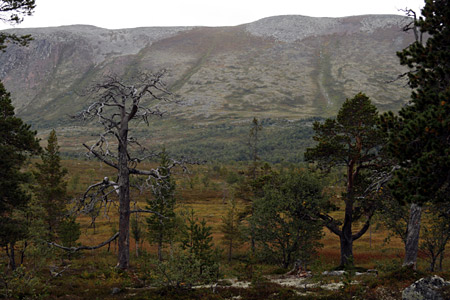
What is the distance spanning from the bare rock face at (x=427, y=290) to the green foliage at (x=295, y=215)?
546 inches

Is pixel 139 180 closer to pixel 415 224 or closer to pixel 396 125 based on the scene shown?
pixel 396 125

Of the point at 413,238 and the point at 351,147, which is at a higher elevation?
the point at 351,147

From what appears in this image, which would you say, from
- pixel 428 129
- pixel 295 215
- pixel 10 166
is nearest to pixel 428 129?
pixel 428 129

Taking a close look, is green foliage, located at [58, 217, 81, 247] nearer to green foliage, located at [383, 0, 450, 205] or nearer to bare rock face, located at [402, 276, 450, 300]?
bare rock face, located at [402, 276, 450, 300]

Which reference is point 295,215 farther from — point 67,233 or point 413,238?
point 67,233

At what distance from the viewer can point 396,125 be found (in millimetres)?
10188

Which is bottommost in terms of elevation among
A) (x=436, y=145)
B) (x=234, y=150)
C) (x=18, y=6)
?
(x=234, y=150)

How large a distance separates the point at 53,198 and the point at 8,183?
20.2 metres

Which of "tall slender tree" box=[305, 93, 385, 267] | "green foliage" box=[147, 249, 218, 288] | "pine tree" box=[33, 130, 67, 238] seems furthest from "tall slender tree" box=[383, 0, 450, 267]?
"pine tree" box=[33, 130, 67, 238]

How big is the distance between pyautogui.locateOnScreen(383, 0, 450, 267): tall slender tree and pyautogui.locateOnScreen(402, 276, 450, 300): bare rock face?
2.96 metres

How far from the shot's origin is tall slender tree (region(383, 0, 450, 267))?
8.16 m

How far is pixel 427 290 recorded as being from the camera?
988 centimetres

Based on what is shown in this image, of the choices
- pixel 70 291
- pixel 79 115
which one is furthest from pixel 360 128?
pixel 70 291

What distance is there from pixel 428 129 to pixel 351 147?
14377 mm
